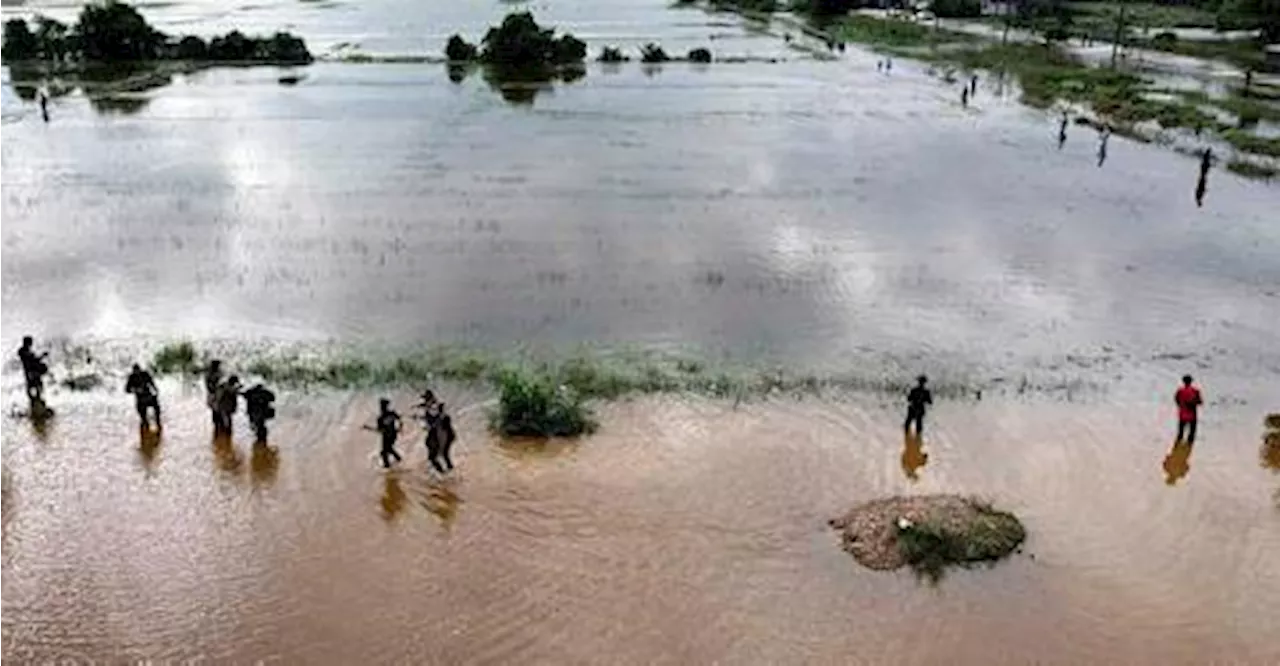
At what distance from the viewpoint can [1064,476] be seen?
59.1 feet

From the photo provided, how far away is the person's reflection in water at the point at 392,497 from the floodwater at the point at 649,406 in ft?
0.23

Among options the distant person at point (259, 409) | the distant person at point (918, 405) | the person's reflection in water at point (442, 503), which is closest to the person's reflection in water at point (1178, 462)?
the distant person at point (918, 405)

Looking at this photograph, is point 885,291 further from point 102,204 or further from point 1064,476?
point 102,204

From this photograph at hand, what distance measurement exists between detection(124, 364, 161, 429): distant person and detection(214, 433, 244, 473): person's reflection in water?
1163 millimetres

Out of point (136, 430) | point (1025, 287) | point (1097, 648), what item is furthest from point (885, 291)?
point (136, 430)

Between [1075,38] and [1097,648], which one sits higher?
[1075,38]

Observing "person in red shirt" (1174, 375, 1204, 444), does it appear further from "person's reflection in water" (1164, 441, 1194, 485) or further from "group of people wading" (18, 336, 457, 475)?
"group of people wading" (18, 336, 457, 475)

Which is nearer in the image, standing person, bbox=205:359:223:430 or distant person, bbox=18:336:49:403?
standing person, bbox=205:359:223:430

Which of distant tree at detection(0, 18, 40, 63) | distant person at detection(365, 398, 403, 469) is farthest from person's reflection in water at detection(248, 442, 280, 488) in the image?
distant tree at detection(0, 18, 40, 63)

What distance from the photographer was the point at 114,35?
70875 mm

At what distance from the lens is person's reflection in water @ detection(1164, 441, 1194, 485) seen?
1811cm

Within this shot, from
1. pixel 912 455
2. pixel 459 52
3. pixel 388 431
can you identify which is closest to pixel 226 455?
pixel 388 431

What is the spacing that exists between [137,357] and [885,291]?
15742 mm

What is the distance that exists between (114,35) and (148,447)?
60.4 metres
